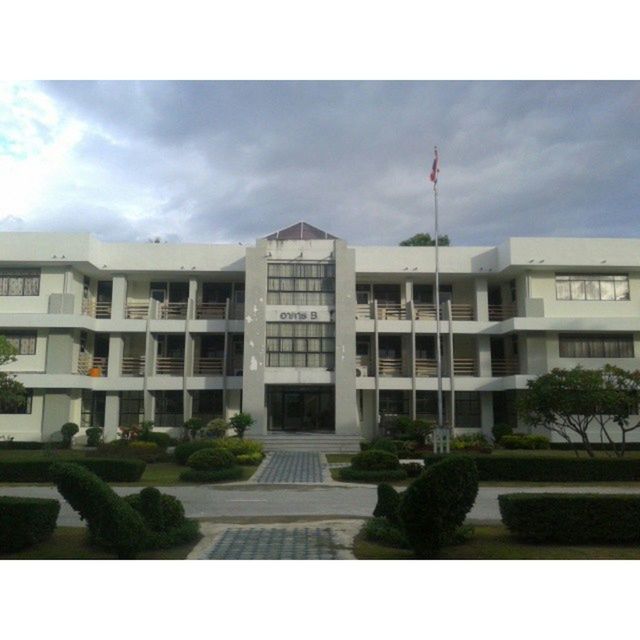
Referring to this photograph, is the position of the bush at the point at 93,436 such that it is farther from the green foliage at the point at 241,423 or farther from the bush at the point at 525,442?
the bush at the point at 525,442

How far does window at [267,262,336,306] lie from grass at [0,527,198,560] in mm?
21763

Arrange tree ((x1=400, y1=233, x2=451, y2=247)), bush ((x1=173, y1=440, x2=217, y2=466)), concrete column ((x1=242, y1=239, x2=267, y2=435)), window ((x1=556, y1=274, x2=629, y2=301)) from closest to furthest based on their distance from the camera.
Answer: bush ((x1=173, y1=440, x2=217, y2=466)) → concrete column ((x1=242, y1=239, x2=267, y2=435)) → window ((x1=556, y1=274, x2=629, y2=301)) → tree ((x1=400, y1=233, x2=451, y2=247))

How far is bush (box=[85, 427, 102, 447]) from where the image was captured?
30281mm

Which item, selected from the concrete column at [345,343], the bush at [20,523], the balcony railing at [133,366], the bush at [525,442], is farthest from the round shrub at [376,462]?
the balcony railing at [133,366]

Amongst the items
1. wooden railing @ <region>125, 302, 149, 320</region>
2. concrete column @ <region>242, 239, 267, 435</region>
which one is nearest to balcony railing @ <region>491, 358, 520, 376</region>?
concrete column @ <region>242, 239, 267, 435</region>

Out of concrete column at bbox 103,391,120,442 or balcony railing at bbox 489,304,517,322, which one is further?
balcony railing at bbox 489,304,517,322

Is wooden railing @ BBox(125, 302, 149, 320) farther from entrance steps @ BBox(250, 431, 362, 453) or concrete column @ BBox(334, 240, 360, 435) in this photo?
concrete column @ BBox(334, 240, 360, 435)

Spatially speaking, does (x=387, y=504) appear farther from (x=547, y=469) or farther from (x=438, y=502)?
(x=547, y=469)

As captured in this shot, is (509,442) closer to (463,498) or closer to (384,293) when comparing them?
(384,293)

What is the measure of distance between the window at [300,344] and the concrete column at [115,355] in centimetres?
811

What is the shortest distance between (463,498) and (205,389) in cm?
2460

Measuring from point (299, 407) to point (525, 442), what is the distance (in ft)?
36.7

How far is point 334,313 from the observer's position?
1241 inches

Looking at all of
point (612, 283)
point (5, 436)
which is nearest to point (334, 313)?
point (612, 283)
